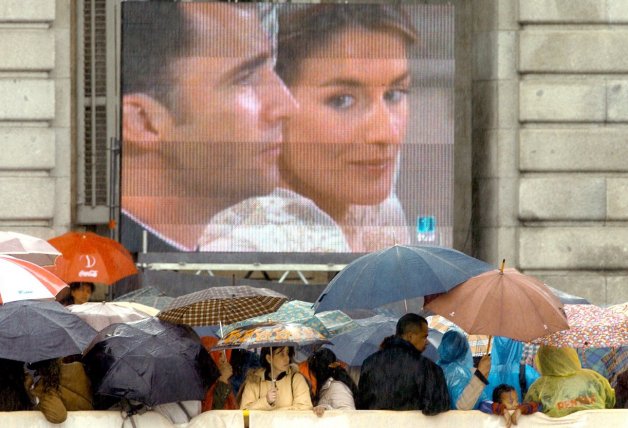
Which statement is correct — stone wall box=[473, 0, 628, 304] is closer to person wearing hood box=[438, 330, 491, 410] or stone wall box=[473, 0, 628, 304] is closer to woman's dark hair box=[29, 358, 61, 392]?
person wearing hood box=[438, 330, 491, 410]

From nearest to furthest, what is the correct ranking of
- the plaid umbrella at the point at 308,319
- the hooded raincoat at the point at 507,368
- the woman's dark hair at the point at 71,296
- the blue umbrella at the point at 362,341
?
the hooded raincoat at the point at 507,368
the plaid umbrella at the point at 308,319
the blue umbrella at the point at 362,341
the woman's dark hair at the point at 71,296

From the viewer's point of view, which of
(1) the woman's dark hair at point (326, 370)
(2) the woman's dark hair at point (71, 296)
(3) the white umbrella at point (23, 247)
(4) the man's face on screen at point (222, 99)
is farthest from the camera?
(4) the man's face on screen at point (222, 99)

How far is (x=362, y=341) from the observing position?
53.2 feet

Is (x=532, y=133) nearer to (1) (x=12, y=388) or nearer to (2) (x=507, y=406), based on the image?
(2) (x=507, y=406)

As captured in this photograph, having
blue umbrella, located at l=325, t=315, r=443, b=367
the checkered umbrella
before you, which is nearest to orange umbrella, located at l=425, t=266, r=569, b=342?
the checkered umbrella

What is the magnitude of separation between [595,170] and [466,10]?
3.16 m

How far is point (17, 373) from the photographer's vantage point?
13.4 metres

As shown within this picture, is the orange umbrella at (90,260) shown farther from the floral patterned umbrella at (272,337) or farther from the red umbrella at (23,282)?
the floral patterned umbrella at (272,337)

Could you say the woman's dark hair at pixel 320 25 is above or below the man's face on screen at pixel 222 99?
above

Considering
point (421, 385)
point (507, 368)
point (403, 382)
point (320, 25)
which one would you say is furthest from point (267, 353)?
point (320, 25)

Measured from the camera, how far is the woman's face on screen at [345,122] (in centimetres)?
2170

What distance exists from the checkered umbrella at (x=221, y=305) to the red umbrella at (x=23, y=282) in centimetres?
115

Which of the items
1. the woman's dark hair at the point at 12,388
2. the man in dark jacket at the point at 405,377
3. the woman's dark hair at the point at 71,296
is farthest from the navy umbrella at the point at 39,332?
the woman's dark hair at the point at 71,296

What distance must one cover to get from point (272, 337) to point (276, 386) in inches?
15.1
